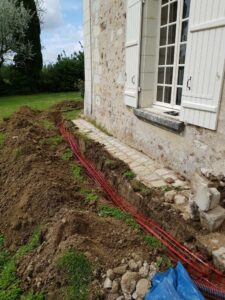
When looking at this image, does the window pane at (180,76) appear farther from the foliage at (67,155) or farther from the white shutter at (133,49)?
the foliage at (67,155)

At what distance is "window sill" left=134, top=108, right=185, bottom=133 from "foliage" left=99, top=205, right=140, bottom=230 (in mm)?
1364

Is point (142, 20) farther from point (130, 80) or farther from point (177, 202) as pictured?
point (177, 202)

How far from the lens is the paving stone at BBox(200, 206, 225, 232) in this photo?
251cm

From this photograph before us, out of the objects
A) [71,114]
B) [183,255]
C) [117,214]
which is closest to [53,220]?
[117,214]

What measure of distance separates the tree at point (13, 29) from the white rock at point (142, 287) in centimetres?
1654

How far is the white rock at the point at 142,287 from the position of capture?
2.02m

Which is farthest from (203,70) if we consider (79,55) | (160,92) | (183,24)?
(79,55)

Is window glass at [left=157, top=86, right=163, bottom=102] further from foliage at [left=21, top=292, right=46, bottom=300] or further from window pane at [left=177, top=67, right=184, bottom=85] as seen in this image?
foliage at [left=21, top=292, right=46, bottom=300]

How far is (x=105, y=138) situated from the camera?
5.91m

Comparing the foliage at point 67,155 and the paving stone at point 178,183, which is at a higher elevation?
the paving stone at point 178,183

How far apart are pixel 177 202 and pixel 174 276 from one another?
1113 millimetres

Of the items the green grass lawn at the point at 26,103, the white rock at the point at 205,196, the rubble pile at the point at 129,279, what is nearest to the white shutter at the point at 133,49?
the white rock at the point at 205,196

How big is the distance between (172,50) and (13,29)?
1456 centimetres

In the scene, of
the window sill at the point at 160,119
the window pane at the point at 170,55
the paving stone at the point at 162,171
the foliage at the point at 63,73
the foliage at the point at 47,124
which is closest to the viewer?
the window sill at the point at 160,119
